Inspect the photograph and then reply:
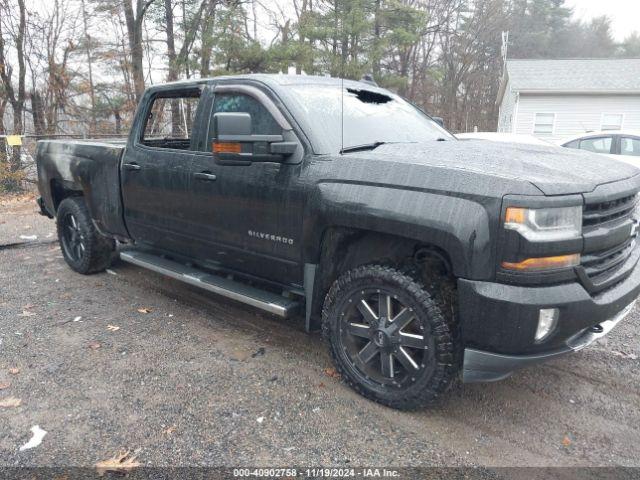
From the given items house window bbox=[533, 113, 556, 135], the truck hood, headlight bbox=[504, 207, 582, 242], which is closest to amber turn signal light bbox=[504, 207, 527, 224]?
headlight bbox=[504, 207, 582, 242]

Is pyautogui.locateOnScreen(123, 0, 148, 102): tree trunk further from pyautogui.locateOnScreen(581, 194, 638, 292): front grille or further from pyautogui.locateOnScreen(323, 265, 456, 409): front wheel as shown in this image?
pyautogui.locateOnScreen(581, 194, 638, 292): front grille

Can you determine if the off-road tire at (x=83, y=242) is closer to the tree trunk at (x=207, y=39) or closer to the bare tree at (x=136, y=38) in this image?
the tree trunk at (x=207, y=39)

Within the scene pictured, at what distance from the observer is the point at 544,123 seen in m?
22.3

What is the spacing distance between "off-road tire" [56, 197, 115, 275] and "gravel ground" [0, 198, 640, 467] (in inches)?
39.6

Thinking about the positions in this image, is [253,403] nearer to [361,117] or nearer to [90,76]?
[361,117]

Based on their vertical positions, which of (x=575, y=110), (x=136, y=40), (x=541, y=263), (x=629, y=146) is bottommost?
(x=541, y=263)

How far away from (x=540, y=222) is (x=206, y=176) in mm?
2350

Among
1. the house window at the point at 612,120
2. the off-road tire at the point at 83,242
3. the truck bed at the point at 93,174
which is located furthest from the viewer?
the house window at the point at 612,120

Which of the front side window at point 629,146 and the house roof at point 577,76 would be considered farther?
the house roof at point 577,76

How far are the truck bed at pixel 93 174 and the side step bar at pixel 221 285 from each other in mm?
458

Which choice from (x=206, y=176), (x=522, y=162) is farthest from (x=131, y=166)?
(x=522, y=162)

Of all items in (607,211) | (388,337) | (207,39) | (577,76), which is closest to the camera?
(607,211)

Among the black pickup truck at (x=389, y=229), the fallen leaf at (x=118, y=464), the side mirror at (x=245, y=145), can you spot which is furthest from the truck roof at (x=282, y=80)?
the fallen leaf at (x=118, y=464)

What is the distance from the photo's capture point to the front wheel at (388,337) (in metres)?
2.70
